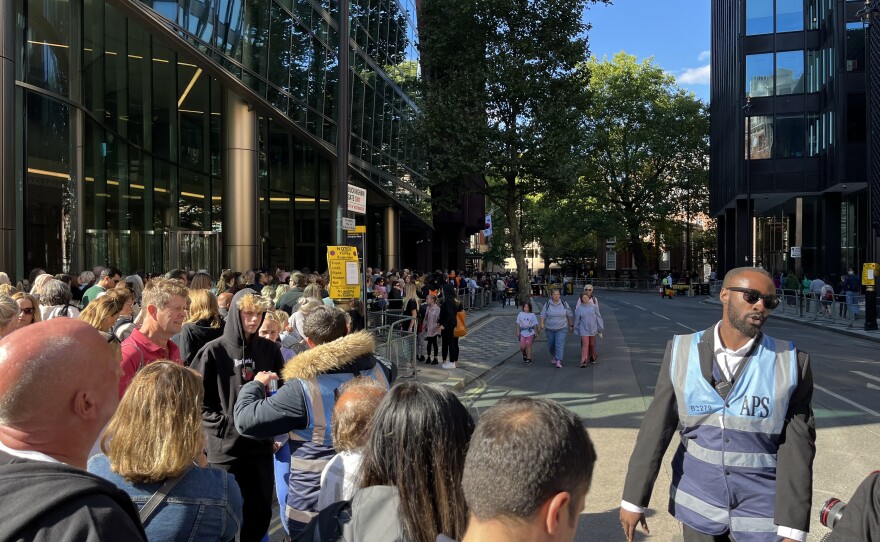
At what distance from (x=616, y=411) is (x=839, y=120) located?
3235 centimetres

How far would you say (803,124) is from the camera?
3984 centimetres

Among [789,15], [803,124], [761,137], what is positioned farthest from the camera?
[761,137]

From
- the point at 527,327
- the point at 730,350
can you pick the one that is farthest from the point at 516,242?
the point at 730,350

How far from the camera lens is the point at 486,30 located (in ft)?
92.9

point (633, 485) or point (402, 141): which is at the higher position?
point (402, 141)

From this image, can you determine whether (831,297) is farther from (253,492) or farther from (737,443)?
(253,492)

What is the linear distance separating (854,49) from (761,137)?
7457 mm

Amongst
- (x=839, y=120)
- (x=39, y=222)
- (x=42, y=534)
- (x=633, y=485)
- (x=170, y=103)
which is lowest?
(x=633, y=485)

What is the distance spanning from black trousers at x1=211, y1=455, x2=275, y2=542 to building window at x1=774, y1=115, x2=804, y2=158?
42.8 m

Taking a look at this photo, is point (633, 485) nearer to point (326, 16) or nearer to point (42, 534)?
point (42, 534)

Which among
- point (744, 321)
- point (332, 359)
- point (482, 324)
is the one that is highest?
point (744, 321)

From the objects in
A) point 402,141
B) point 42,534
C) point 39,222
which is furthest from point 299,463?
point 402,141

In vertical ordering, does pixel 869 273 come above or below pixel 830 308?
above

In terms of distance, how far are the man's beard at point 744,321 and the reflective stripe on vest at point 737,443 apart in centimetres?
10
